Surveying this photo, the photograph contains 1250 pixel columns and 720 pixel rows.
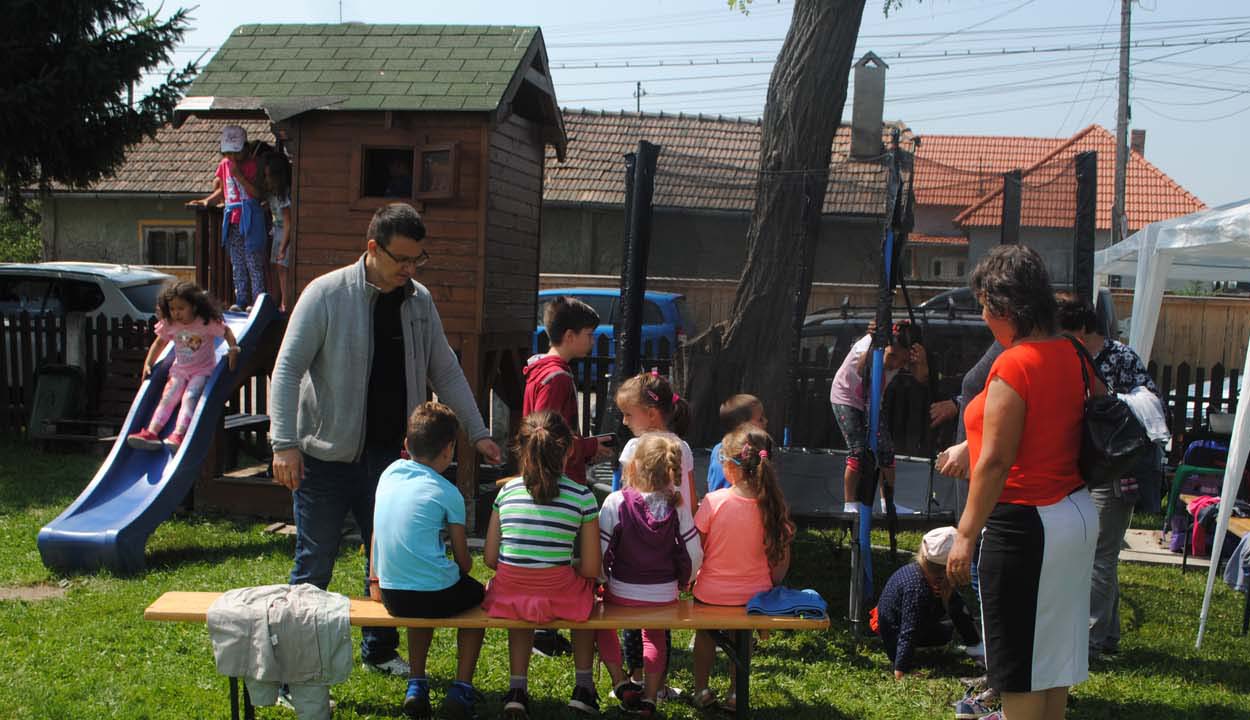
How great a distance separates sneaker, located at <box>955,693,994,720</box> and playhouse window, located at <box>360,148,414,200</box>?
5518 mm

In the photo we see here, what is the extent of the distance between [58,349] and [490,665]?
28.9 feet

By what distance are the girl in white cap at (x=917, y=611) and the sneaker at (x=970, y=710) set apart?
0.53 metres

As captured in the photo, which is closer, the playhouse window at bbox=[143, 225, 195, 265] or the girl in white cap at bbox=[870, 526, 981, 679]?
the girl in white cap at bbox=[870, 526, 981, 679]

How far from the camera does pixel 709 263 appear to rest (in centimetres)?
673

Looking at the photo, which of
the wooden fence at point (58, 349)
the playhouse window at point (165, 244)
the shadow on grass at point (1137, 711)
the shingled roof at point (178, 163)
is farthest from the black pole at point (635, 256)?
the playhouse window at point (165, 244)

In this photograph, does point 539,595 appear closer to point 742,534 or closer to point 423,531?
point 423,531

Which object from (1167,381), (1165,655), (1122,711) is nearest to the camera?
(1122,711)

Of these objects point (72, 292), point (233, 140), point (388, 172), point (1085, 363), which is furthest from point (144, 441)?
point (72, 292)

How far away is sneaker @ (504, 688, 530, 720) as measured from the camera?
4324 millimetres

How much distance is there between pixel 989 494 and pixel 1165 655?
2.93m

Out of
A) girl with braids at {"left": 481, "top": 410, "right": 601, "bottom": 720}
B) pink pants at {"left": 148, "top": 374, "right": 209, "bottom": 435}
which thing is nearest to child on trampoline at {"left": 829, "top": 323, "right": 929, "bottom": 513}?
girl with braids at {"left": 481, "top": 410, "right": 601, "bottom": 720}

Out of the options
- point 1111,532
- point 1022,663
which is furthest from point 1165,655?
point 1022,663

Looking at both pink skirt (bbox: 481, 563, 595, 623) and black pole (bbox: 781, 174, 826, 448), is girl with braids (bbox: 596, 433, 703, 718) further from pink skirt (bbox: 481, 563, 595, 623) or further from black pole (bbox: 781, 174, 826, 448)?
black pole (bbox: 781, 174, 826, 448)

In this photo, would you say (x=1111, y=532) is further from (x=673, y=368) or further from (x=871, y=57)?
(x=871, y=57)
